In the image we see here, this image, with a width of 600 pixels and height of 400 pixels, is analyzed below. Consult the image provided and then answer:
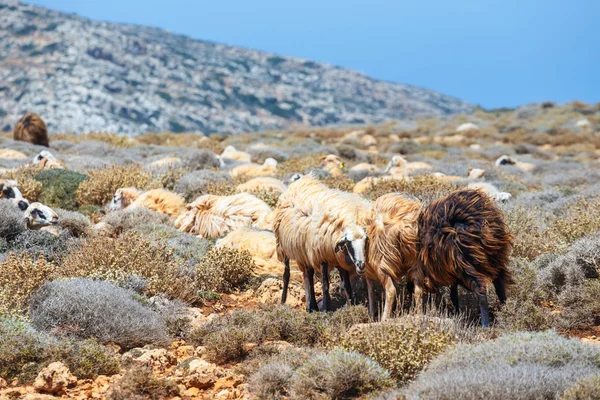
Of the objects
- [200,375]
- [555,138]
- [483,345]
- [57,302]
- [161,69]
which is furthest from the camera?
[161,69]

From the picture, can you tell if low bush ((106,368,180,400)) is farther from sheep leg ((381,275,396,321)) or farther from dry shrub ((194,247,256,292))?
dry shrub ((194,247,256,292))

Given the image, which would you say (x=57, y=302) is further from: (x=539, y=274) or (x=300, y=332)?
(x=539, y=274)

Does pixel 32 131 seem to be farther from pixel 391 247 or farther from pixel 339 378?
pixel 339 378

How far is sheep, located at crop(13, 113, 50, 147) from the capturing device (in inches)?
963

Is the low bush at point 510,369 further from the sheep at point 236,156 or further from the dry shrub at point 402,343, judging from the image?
the sheep at point 236,156

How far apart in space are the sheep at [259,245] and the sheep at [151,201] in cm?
292

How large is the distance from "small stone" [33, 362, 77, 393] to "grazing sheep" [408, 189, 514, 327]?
11.8 feet

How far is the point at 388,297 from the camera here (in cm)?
734

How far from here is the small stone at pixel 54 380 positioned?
233 inches

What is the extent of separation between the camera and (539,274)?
28.0 feet

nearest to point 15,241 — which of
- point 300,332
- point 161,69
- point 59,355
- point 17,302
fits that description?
point 17,302

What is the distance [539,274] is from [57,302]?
18.7 ft

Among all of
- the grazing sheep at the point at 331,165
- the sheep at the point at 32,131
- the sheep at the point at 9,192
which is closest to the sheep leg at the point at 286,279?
the sheep at the point at 9,192

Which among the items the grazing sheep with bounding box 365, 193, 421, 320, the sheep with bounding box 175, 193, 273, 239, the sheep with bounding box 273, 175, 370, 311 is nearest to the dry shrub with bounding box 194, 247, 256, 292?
the sheep with bounding box 273, 175, 370, 311
